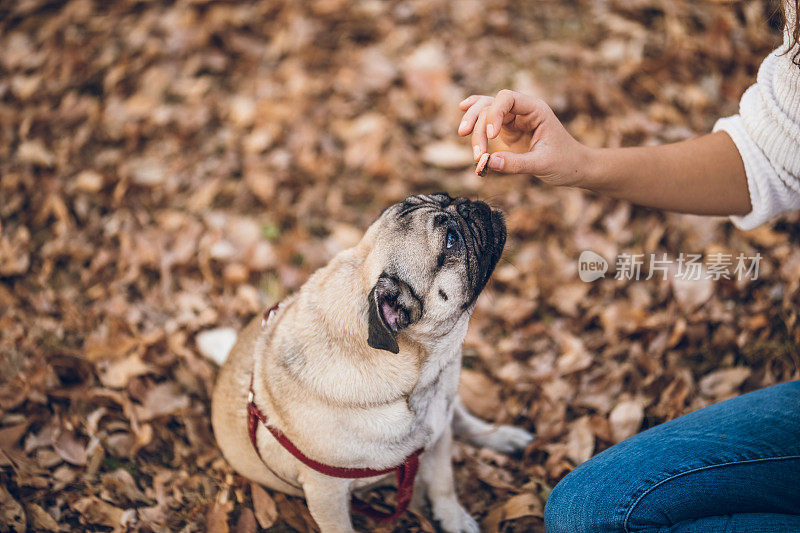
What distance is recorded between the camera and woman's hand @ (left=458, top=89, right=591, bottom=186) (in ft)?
6.83

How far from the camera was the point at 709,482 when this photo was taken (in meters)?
2.01

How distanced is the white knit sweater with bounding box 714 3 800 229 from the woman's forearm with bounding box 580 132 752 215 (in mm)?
52

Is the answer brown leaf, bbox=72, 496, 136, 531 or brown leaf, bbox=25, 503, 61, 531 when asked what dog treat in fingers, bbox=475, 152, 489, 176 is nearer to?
brown leaf, bbox=72, 496, 136, 531

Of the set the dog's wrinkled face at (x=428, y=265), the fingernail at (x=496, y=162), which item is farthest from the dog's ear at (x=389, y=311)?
the fingernail at (x=496, y=162)

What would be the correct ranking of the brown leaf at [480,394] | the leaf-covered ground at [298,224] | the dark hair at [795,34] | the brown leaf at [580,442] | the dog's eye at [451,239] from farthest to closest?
the brown leaf at [480,394]
the leaf-covered ground at [298,224]
the brown leaf at [580,442]
the dog's eye at [451,239]
the dark hair at [795,34]

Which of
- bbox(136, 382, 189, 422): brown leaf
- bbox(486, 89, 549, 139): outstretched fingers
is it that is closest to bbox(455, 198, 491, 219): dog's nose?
bbox(486, 89, 549, 139): outstretched fingers

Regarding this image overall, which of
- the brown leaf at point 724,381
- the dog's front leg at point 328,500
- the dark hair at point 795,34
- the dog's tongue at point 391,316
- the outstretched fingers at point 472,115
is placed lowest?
the brown leaf at point 724,381

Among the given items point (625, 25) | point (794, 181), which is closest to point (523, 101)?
point (794, 181)

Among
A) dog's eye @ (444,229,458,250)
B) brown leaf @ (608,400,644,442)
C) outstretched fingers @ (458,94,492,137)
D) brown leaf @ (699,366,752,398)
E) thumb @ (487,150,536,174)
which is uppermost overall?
outstretched fingers @ (458,94,492,137)

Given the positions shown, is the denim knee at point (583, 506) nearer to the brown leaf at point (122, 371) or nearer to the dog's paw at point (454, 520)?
the dog's paw at point (454, 520)

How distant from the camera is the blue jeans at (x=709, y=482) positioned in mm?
1989

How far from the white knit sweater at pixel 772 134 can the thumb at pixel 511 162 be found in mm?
968

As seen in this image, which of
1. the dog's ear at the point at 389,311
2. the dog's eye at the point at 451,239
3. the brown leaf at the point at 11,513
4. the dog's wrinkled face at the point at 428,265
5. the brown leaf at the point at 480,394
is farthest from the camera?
the brown leaf at the point at 480,394

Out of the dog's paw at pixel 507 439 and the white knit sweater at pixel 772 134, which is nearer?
the white knit sweater at pixel 772 134
